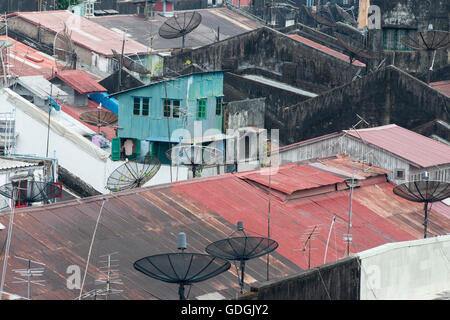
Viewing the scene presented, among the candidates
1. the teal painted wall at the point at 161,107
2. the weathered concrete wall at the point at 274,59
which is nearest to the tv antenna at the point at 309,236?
the teal painted wall at the point at 161,107

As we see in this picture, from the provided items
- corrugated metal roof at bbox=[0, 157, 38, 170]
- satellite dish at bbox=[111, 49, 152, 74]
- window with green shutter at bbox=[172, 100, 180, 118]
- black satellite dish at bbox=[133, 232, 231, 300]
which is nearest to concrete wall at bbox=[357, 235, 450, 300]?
black satellite dish at bbox=[133, 232, 231, 300]

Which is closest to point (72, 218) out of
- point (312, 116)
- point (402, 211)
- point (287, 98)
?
point (402, 211)

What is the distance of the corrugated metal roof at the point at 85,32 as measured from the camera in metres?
66.0

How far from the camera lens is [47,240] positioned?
27.2 meters

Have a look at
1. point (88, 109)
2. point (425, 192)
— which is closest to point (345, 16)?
point (88, 109)

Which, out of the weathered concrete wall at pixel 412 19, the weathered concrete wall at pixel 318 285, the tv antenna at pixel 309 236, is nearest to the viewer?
the weathered concrete wall at pixel 318 285

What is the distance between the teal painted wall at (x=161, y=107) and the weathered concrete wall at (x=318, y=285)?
19091mm

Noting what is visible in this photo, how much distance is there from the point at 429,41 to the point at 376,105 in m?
8.95

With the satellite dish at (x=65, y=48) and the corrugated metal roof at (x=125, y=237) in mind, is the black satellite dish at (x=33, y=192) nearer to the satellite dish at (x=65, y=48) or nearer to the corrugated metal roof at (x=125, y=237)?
the corrugated metal roof at (x=125, y=237)

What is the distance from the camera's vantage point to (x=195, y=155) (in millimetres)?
44594

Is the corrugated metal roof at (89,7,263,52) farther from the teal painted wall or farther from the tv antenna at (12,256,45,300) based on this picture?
the tv antenna at (12,256,45,300)

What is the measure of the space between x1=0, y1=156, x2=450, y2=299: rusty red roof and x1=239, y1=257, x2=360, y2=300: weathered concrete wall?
5.95 feet
